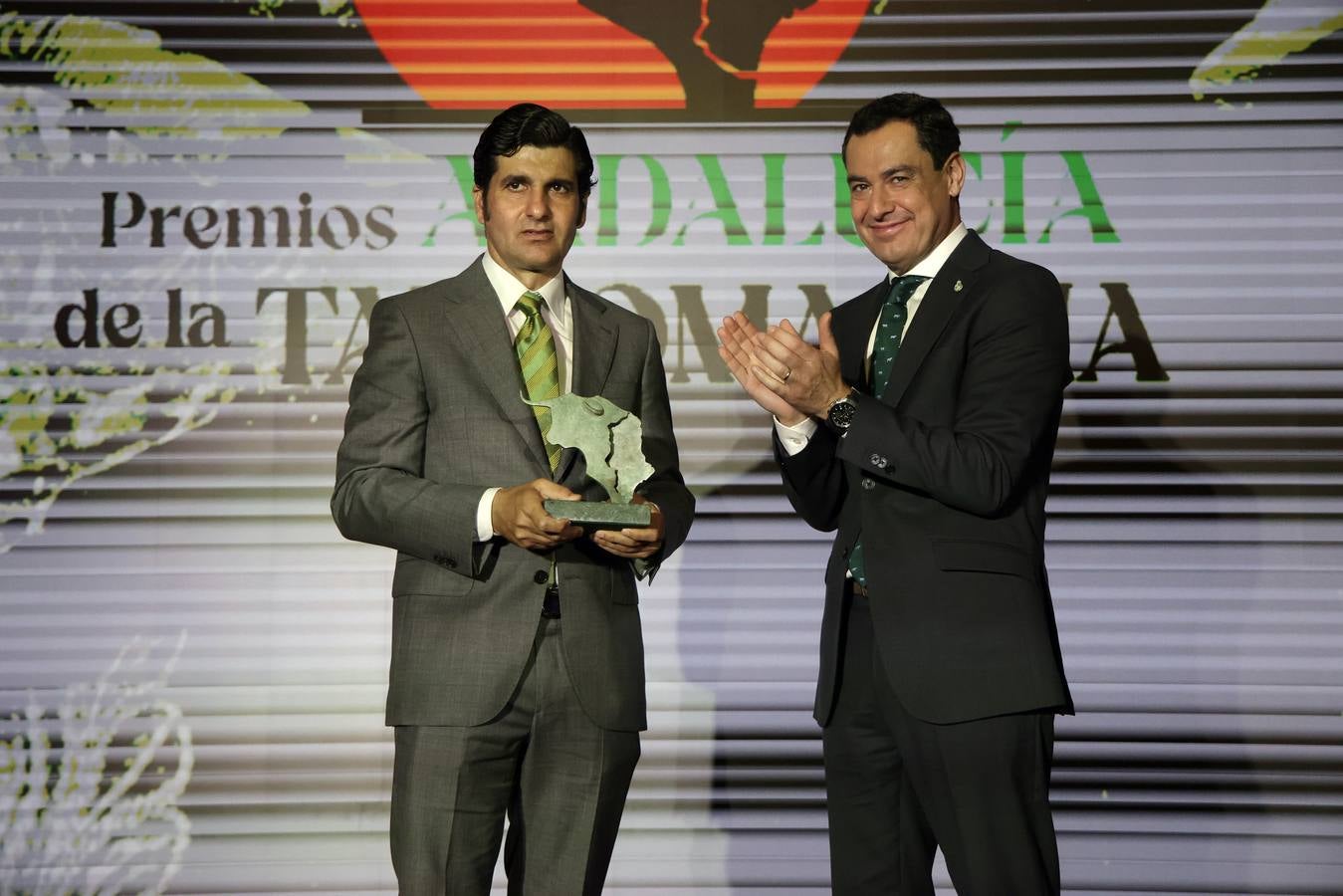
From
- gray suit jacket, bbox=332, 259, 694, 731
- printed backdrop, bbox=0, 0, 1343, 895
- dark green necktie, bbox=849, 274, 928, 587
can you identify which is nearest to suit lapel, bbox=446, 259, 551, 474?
gray suit jacket, bbox=332, 259, 694, 731

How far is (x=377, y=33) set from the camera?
12.6 feet

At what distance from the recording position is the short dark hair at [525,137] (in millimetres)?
2461

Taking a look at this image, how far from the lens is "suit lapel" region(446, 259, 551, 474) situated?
7.75ft

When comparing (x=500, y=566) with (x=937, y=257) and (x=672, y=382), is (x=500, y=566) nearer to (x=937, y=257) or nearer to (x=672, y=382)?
(x=937, y=257)

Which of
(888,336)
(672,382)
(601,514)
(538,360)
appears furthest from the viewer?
(672,382)

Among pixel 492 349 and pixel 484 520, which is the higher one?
pixel 492 349

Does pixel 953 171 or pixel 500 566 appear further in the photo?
pixel 953 171

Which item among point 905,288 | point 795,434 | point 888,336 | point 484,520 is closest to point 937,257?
point 905,288

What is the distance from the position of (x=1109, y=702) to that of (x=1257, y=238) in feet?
4.72

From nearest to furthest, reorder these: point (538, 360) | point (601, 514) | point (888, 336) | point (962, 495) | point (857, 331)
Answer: point (601, 514) < point (962, 495) < point (538, 360) < point (888, 336) < point (857, 331)

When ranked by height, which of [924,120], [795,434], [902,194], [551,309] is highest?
[924,120]

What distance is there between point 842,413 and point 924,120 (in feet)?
2.21

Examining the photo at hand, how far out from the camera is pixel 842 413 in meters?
2.32

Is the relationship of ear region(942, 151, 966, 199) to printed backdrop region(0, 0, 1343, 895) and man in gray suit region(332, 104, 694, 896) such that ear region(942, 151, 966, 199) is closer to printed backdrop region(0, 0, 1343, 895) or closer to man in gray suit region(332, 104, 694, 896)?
man in gray suit region(332, 104, 694, 896)
